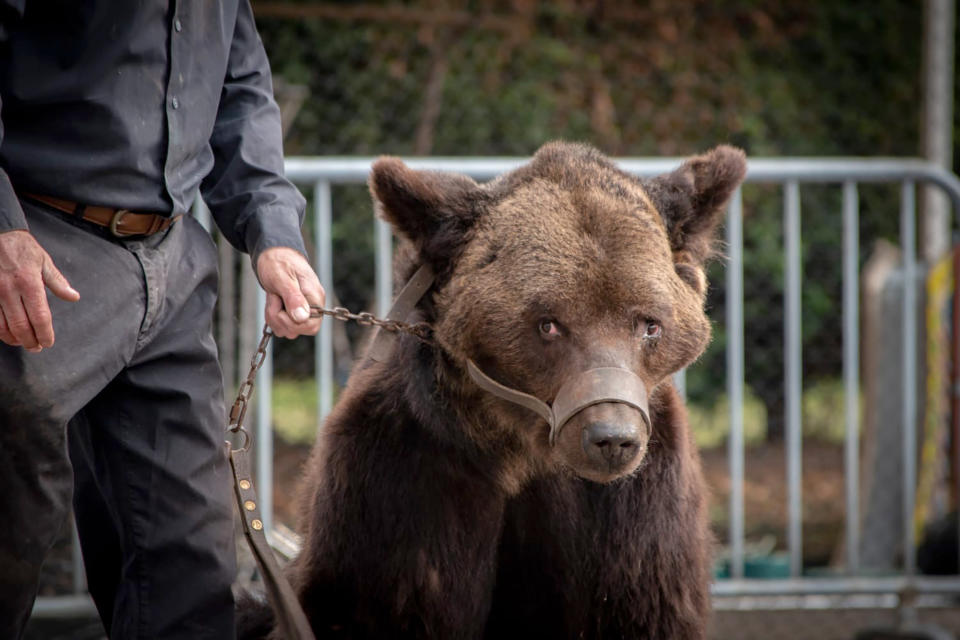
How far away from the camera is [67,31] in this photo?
7.22 ft

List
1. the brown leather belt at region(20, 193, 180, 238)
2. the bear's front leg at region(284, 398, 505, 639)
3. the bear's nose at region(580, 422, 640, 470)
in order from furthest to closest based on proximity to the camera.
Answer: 1. the bear's front leg at region(284, 398, 505, 639)
2. the bear's nose at region(580, 422, 640, 470)
3. the brown leather belt at region(20, 193, 180, 238)

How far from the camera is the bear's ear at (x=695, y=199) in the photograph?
9.18 ft

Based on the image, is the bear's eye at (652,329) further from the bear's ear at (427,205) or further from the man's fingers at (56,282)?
the man's fingers at (56,282)

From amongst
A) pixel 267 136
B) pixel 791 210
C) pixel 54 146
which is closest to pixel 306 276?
pixel 267 136

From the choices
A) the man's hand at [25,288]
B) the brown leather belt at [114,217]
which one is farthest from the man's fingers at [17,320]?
the brown leather belt at [114,217]

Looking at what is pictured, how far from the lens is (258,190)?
8.52 feet

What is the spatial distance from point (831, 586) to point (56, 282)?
3639 mm

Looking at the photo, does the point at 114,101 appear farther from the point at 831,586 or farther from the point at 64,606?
the point at 831,586

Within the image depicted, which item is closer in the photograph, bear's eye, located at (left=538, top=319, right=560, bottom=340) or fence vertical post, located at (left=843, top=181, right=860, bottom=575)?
bear's eye, located at (left=538, top=319, right=560, bottom=340)

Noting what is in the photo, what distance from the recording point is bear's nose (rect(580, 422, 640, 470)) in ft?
7.67

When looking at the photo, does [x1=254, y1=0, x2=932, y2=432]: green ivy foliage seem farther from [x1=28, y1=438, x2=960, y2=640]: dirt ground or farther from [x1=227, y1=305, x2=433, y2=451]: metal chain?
[x1=227, y1=305, x2=433, y2=451]: metal chain

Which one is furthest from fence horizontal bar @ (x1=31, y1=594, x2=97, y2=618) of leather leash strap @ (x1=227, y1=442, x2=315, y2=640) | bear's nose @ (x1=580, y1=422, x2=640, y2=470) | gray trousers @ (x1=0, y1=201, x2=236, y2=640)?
bear's nose @ (x1=580, y1=422, x2=640, y2=470)

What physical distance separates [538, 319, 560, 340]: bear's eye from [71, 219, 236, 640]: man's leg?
30.0 inches

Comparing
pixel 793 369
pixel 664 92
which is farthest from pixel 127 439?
pixel 664 92
